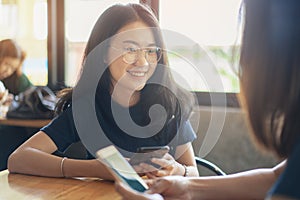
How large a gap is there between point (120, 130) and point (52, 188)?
1.42 feet

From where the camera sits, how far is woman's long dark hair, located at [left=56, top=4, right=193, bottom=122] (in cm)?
158

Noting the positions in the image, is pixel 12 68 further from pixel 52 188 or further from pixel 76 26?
pixel 52 188

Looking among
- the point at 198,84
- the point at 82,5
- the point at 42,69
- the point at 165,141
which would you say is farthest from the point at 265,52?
the point at 42,69

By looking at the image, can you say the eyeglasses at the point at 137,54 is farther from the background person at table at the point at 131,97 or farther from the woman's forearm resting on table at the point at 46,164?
the woman's forearm resting on table at the point at 46,164

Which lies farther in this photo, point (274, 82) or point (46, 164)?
point (46, 164)

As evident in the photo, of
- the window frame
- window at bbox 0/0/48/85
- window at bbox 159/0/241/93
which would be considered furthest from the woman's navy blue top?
window at bbox 0/0/48/85

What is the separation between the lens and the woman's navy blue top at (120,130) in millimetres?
1547

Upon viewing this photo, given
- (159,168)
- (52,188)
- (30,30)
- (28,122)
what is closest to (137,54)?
(159,168)

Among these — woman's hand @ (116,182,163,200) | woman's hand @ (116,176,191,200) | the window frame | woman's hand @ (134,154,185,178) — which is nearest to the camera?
woman's hand @ (116,182,163,200)

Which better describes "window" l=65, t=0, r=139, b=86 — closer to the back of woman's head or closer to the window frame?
the window frame

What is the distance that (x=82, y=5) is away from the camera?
136 inches

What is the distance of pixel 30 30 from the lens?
12.1 ft

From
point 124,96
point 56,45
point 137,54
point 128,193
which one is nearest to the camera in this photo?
point 128,193

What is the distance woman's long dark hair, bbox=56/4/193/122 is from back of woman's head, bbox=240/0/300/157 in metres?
0.78
